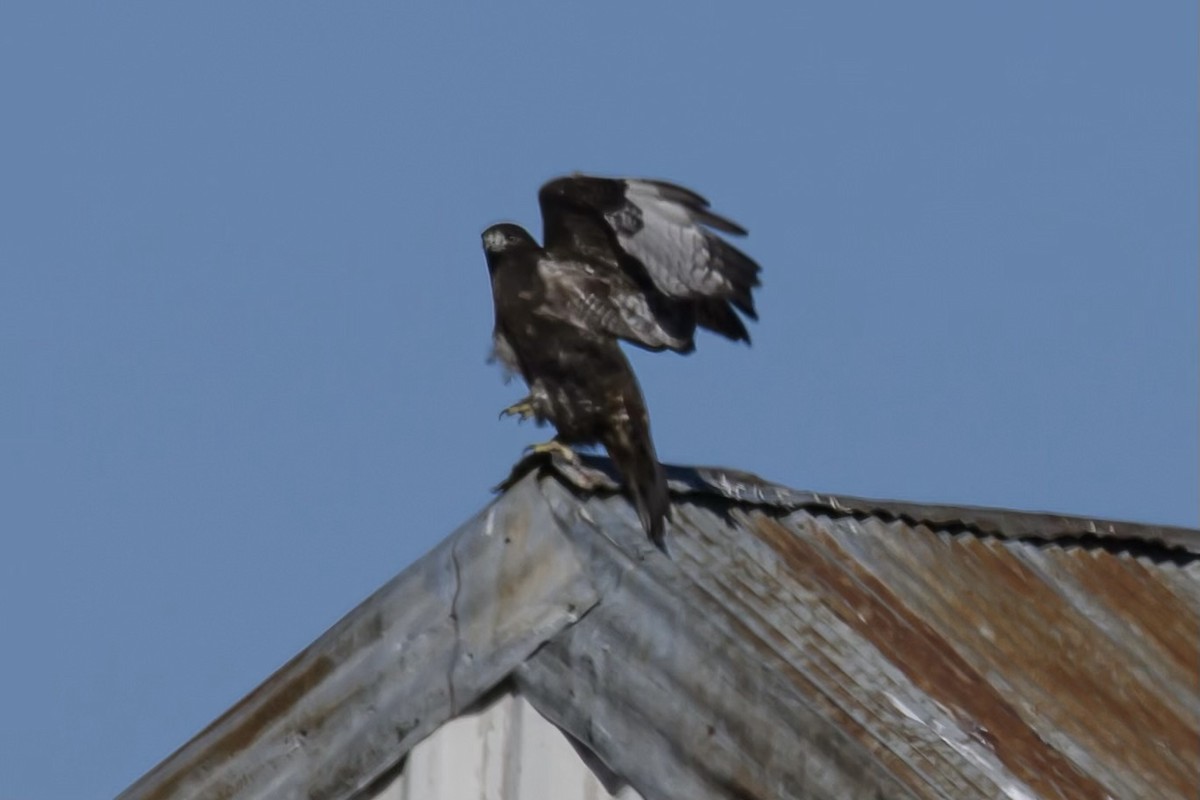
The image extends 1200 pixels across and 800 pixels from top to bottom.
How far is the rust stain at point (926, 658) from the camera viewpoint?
4812 millimetres

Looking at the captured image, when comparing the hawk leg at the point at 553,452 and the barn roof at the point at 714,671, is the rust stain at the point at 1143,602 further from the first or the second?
the hawk leg at the point at 553,452

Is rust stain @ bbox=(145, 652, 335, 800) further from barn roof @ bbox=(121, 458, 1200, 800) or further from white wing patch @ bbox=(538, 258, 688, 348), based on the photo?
white wing patch @ bbox=(538, 258, 688, 348)

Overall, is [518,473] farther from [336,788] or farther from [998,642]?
[998,642]

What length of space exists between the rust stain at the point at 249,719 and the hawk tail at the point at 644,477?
2.44 feet

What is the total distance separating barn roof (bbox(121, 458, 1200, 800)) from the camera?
4.50m

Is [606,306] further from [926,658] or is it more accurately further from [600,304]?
[926,658]

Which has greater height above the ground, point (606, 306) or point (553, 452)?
point (606, 306)

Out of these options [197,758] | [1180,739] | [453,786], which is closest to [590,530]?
[453,786]

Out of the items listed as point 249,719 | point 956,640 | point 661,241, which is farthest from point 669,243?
point 249,719

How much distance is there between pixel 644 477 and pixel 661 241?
3.38 feet

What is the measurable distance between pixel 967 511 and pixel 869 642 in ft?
4.68

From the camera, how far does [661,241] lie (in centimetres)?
602

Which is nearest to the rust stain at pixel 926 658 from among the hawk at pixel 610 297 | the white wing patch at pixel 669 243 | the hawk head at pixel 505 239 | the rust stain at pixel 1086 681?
the rust stain at pixel 1086 681

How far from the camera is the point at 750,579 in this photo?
507cm
